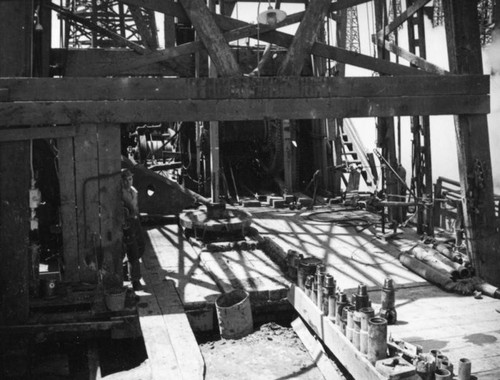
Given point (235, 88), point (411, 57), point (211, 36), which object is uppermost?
point (411, 57)

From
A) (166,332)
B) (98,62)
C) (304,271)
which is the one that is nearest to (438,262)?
(304,271)

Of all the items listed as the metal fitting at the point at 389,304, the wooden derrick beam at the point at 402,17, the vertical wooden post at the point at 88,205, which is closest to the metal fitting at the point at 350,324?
Result: the metal fitting at the point at 389,304

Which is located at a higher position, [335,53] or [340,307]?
[335,53]

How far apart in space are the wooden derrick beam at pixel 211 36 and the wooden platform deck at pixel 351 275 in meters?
2.91

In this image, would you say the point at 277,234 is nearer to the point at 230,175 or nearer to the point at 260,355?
the point at 260,355

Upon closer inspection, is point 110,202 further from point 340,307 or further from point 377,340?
point 377,340

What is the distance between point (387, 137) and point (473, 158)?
149 inches

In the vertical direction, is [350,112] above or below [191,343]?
above

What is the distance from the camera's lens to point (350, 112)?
19.0 ft

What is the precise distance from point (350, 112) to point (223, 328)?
3.05 meters

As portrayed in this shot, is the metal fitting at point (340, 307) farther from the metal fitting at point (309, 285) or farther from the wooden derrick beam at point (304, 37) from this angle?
the wooden derrick beam at point (304, 37)

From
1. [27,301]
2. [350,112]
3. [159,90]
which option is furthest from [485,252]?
[27,301]

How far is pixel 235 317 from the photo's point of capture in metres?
5.93

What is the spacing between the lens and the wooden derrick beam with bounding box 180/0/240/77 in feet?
17.7
